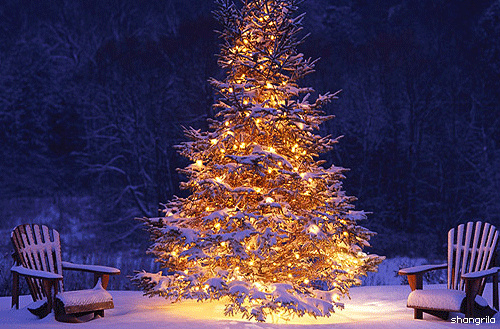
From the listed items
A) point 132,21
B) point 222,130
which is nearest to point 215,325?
point 222,130

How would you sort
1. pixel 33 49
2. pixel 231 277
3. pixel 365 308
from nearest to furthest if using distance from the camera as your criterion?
pixel 231 277, pixel 365 308, pixel 33 49

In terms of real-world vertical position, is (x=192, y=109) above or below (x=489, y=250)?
above

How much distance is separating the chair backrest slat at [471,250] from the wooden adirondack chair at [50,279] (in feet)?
12.3

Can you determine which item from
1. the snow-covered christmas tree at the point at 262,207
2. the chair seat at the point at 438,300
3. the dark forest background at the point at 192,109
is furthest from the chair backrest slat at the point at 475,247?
the dark forest background at the point at 192,109

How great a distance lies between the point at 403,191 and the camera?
16297 mm

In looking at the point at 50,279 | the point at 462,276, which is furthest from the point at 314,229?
the point at 50,279

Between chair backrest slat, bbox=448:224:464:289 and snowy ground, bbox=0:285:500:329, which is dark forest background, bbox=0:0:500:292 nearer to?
snowy ground, bbox=0:285:500:329

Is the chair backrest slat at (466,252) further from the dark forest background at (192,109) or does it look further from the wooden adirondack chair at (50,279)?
the dark forest background at (192,109)

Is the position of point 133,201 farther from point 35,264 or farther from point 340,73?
point 35,264

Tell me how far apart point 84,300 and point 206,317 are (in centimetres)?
117

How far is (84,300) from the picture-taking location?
5.37m

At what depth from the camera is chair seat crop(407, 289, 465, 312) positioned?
5.50 meters

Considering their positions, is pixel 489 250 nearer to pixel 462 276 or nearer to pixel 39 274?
pixel 462 276

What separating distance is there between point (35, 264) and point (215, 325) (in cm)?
238
